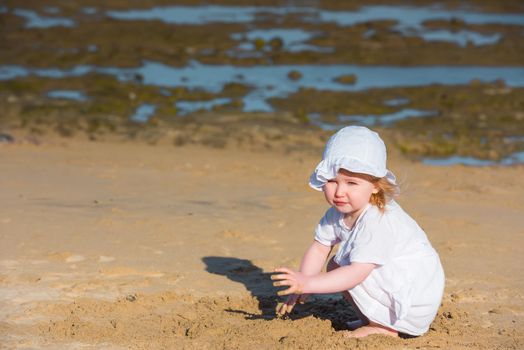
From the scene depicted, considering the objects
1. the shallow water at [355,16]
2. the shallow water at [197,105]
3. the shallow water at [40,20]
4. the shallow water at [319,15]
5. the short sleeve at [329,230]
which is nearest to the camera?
the short sleeve at [329,230]

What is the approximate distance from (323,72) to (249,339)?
11014 mm

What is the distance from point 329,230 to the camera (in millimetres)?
4680

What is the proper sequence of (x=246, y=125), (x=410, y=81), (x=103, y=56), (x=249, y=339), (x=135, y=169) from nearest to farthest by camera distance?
(x=249, y=339), (x=135, y=169), (x=246, y=125), (x=410, y=81), (x=103, y=56)

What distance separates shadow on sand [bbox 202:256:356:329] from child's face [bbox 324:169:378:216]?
2.23 feet

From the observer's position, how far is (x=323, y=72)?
15.2 metres

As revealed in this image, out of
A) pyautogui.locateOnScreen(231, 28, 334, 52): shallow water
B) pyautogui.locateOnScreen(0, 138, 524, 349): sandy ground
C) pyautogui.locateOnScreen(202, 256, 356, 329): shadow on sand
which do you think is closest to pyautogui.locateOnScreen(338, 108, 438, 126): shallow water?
pyautogui.locateOnScreen(0, 138, 524, 349): sandy ground

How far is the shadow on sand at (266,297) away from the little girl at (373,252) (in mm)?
409

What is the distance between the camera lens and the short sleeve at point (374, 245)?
4.36m

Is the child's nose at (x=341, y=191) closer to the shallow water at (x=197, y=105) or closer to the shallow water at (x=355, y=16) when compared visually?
the shallow water at (x=197, y=105)

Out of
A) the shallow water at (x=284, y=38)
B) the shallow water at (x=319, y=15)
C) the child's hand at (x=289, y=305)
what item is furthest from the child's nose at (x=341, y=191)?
the shallow water at (x=319, y=15)

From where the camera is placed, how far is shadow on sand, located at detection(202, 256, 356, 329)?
4945mm

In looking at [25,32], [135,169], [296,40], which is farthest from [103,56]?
[135,169]

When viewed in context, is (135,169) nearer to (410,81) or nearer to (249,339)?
(249,339)

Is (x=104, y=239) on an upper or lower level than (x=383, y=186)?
lower
